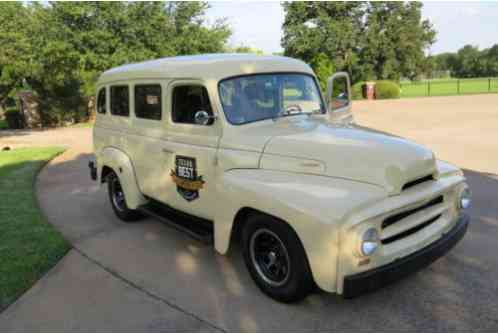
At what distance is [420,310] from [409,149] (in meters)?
1.29

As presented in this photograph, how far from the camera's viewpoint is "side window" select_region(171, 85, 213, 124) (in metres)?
4.05

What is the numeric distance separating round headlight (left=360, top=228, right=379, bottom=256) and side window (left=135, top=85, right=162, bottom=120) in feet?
9.18

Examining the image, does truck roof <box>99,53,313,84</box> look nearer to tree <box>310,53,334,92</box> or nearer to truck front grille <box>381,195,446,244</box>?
truck front grille <box>381,195,446,244</box>

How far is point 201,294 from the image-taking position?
144 inches

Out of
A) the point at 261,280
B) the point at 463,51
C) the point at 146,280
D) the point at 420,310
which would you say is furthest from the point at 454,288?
the point at 463,51

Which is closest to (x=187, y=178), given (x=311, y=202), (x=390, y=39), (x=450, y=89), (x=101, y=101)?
(x=311, y=202)

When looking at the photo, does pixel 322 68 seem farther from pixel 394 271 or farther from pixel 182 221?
pixel 394 271

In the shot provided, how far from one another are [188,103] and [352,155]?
190 centimetres

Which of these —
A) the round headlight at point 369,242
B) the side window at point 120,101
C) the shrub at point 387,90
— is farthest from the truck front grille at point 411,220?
the shrub at point 387,90

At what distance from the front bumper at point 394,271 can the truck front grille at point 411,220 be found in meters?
0.16

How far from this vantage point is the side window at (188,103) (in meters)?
4.05

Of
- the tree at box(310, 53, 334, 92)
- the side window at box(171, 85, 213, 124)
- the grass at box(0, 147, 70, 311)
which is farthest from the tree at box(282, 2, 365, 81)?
the side window at box(171, 85, 213, 124)

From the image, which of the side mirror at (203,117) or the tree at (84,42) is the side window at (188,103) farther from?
the tree at (84,42)

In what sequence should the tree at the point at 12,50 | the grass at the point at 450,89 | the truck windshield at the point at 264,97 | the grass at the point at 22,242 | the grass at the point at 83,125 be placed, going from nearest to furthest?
1. the truck windshield at the point at 264,97
2. the grass at the point at 22,242
3. the tree at the point at 12,50
4. the grass at the point at 83,125
5. the grass at the point at 450,89
